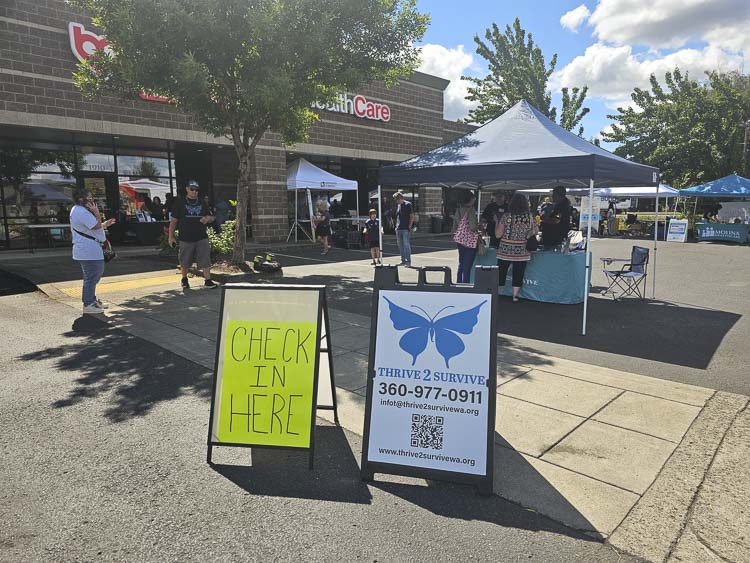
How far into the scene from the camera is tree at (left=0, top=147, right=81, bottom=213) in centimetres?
1483

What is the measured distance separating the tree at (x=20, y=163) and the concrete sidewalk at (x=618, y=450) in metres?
12.6

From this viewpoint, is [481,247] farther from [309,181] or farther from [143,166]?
[143,166]

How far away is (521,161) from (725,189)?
61.7ft

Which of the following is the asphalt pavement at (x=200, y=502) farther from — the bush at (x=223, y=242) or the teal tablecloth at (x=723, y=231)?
the teal tablecloth at (x=723, y=231)

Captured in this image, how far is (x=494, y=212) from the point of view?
959 centimetres

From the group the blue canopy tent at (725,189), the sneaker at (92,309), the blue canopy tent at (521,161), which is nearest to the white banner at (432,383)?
the blue canopy tent at (521,161)

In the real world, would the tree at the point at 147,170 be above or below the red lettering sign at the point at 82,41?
below

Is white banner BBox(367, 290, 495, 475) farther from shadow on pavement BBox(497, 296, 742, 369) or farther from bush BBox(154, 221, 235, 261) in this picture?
bush BBox(154, 221, 235, 261)

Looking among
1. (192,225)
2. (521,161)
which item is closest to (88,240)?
(192,225)

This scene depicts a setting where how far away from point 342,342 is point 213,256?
663 centimetres

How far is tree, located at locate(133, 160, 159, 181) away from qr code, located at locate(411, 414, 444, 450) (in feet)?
55.7

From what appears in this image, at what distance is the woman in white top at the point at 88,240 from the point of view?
694 cm

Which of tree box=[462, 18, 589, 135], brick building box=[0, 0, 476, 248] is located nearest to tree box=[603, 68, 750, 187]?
tree box=[462, 18, 589, 135]

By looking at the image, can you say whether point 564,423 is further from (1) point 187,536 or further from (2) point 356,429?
(1) point 187,536
